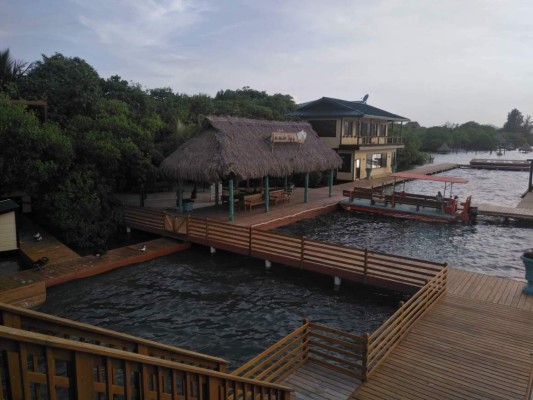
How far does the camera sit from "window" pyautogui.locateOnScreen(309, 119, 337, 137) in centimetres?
3331

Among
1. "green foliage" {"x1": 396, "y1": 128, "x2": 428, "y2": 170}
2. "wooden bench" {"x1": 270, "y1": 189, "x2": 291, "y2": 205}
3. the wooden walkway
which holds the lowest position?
the wooden walkway

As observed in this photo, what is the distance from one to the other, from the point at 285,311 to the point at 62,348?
1004cm

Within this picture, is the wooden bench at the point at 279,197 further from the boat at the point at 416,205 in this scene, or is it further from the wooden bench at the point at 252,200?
the boat at the point at 416,205

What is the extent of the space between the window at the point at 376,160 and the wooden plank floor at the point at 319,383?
30.2 m

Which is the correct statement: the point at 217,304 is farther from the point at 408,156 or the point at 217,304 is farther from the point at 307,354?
the point at 408,156

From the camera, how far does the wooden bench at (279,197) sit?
2340cm

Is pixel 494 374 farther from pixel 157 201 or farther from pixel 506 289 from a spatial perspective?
pixel 157 201

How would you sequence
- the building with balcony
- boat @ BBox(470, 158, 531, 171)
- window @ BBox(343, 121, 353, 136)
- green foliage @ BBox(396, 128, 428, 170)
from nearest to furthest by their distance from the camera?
the building with balcony → window @ BBox(343, 121, 353, 136) → green foliage @ BBox(396, 128, 428, 170) → boat @ BBox(470, 158, 531, 171)

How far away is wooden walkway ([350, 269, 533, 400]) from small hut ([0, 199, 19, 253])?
1420cm

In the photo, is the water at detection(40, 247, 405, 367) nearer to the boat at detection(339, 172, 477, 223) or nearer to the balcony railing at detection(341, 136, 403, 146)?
the boat at detection(339, 172, 477, 223)

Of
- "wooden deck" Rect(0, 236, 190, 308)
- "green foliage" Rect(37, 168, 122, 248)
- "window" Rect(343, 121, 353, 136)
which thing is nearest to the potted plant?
"wooden deck" Rect(0, 236, 190, 308)

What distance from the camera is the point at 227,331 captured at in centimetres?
1051

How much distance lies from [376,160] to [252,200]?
19.6 meters

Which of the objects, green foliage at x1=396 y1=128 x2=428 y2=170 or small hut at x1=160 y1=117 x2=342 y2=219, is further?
green foliage at x1=396 y1=128 x2=428 y2=170
